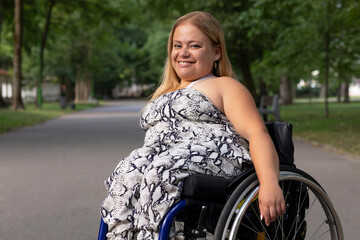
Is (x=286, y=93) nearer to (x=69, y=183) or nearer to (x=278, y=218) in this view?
(x=69, y=183)

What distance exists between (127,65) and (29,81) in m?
19.1

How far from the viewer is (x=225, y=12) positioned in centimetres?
2362

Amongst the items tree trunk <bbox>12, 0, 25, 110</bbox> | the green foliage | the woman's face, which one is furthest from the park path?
tree trunk <bbox>12, 0, 25, 110</bbox>

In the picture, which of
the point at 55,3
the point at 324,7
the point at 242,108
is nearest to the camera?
the point at 242,108

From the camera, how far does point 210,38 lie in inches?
112

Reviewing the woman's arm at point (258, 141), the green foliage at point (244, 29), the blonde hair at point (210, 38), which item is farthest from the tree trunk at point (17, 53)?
the woman's arm at point (258, 141)

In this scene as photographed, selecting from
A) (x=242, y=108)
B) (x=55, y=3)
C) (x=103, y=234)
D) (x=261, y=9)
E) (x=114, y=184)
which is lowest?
(x=103, y=234)

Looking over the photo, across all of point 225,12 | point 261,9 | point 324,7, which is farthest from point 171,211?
point 225,12

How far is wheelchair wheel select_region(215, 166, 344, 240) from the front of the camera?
2475 mm

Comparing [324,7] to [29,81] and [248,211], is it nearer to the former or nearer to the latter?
[248,211]

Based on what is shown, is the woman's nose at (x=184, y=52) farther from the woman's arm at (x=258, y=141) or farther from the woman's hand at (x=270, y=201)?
the woman's hand at (x=270, y=201)

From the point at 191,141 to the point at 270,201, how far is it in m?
0.47

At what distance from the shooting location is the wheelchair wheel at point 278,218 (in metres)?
2.47

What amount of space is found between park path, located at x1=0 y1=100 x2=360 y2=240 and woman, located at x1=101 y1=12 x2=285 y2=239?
71.1 inches
